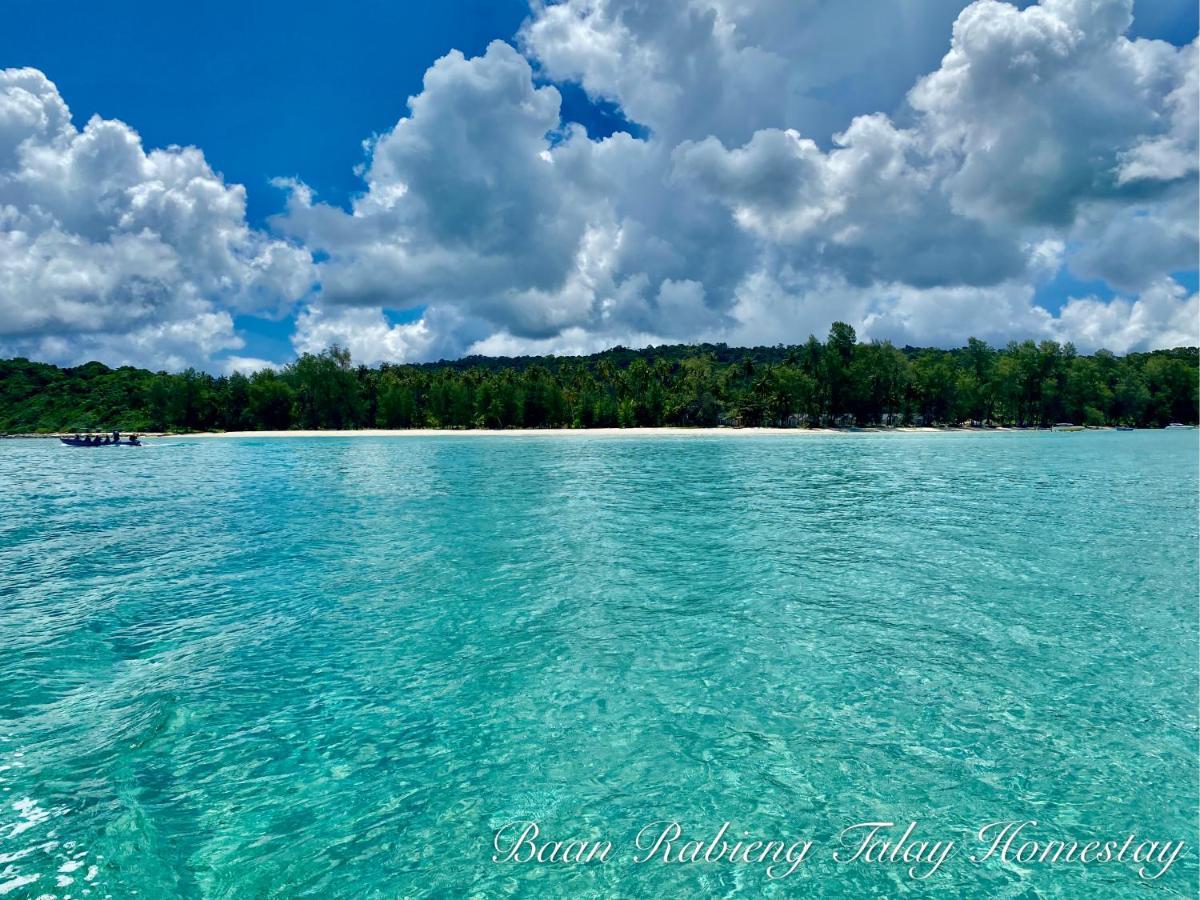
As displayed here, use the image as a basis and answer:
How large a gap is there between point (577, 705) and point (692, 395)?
13875cm

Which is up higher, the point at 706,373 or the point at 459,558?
the point at 706,373

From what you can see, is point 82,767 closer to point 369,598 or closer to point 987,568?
point 369,598

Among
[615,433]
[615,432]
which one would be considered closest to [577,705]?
[615,433]

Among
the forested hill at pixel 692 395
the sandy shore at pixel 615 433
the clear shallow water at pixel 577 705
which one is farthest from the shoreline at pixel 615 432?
the clear shallow water at pixel 577 705

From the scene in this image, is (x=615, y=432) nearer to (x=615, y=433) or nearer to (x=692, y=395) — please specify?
(x=615, y=433)

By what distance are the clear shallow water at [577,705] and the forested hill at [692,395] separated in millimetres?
124630

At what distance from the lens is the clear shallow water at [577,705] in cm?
601

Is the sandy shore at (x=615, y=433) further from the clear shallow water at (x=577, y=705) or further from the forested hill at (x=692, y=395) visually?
the clear shallow water at (x=577, y=705)

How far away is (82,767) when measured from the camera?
7508 millimetres

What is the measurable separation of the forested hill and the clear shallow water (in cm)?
12463

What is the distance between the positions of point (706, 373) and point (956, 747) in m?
147

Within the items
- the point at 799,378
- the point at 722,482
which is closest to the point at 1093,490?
the point at 722,482

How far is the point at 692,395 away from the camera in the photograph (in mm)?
144625

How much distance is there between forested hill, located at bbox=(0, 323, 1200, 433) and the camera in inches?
5477
